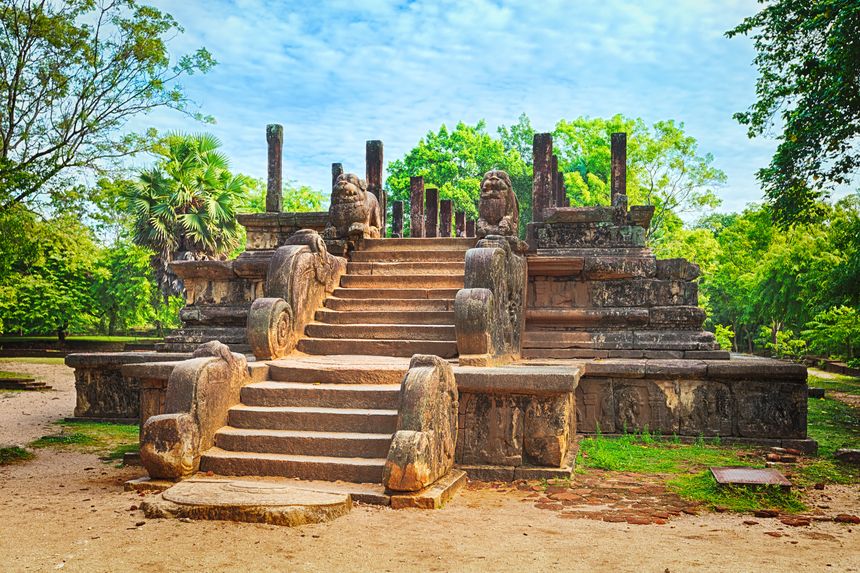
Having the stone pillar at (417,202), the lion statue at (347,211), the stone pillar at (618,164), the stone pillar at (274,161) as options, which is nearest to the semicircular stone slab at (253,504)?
the lion statue at (347,211)

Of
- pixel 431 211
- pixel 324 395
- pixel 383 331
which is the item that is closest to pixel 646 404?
pixel 383 331

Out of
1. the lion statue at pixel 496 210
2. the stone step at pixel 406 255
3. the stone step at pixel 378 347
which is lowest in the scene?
the stone step at pixel 378 347

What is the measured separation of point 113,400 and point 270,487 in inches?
198

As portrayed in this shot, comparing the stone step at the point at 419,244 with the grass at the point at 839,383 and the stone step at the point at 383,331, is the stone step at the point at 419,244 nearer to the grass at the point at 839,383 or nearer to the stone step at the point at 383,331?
the stone step at the point at 383,331

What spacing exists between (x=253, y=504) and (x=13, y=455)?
3973 mm

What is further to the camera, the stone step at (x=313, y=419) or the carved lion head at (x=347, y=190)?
the carved lion head at (x=347, y=190)

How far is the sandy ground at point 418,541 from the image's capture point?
398cm

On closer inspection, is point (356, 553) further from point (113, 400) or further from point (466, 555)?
point (113, 400)

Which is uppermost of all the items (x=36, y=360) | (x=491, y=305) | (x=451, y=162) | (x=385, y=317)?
Answer: (x=451, y=162)

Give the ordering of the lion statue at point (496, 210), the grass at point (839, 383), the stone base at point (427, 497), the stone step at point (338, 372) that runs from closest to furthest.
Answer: the stone base at point (427, 497), the stone step at point (338, 372), the lion statue at point (496, 210), the grass at point (839, 383)

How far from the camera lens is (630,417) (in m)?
7.75

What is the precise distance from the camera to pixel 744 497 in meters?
5.43

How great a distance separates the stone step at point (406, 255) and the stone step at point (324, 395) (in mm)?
3288

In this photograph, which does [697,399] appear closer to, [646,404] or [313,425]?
[646,404]
